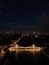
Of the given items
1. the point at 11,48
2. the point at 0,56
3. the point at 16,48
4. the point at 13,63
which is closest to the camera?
the point at 13,63

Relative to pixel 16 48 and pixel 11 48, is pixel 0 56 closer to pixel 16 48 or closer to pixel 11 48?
pixel 11 48

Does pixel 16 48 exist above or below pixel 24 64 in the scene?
above

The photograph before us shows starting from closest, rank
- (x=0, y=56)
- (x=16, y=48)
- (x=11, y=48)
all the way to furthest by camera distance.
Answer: (x=0, y=56), (x=11, y=48), (x=16, y=48)

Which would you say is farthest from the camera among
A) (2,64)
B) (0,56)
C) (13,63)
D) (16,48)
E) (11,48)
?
(16,48)

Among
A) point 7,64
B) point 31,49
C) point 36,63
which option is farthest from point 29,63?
point 31,49

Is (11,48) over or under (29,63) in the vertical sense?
over

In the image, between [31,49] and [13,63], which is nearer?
[13,63]

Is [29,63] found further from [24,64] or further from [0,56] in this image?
[0,56]

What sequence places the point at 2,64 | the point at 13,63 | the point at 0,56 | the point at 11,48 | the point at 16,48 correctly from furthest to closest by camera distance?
the point at 16,48
the point at 11,48
the point at 0,56
the point at 13,63
the point at 2,64

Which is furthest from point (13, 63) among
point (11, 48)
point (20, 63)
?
point (11, 48)
